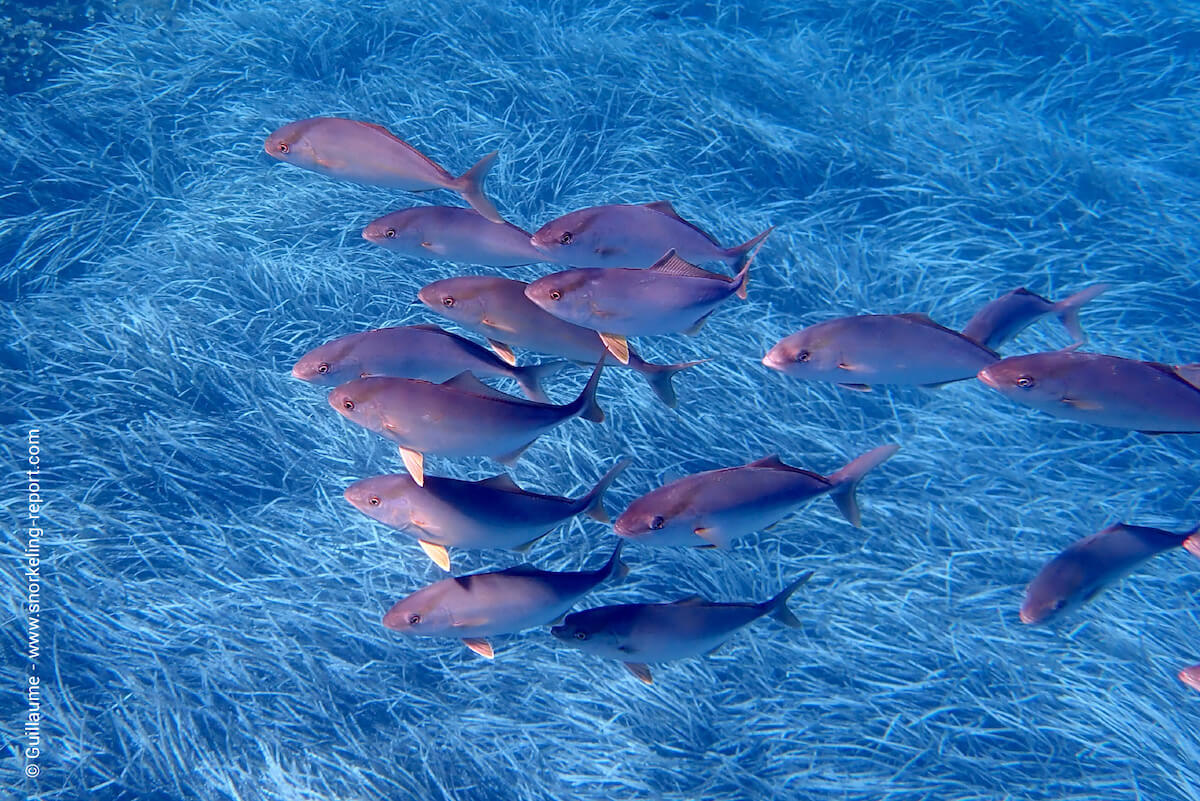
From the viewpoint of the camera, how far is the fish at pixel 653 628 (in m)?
2.18

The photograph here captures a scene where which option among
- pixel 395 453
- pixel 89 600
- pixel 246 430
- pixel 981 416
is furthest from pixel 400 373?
pixel 981 416

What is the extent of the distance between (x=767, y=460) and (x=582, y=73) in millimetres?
5222

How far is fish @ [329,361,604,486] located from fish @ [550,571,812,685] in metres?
0.71

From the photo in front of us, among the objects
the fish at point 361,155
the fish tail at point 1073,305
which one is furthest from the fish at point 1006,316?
the fish at point 361,155

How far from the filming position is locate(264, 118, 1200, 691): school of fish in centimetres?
213

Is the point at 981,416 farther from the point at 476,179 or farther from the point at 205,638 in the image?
the point at 205,638

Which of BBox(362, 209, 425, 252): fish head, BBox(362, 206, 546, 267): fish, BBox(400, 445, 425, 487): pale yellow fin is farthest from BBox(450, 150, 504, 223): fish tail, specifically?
BBox(400, 445, 425, 487): pale yellow fin

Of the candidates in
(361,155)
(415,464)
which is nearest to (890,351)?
(415,464)

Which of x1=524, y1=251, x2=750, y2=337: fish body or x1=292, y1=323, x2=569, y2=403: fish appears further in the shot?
x1=292, y1=323, x2=569, y2=403: fish

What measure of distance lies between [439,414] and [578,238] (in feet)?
3.02

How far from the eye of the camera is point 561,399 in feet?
12.3

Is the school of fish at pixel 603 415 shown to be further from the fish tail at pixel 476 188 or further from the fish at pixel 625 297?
the fish tail at pixel 476 188

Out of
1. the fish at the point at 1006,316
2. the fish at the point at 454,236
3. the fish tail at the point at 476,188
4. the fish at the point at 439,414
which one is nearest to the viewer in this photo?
the fish at the point at 439,414

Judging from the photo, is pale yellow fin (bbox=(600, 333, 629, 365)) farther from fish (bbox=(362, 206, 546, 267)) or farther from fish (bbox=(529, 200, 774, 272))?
fish (bbox=(362, 206, 546, 267))
